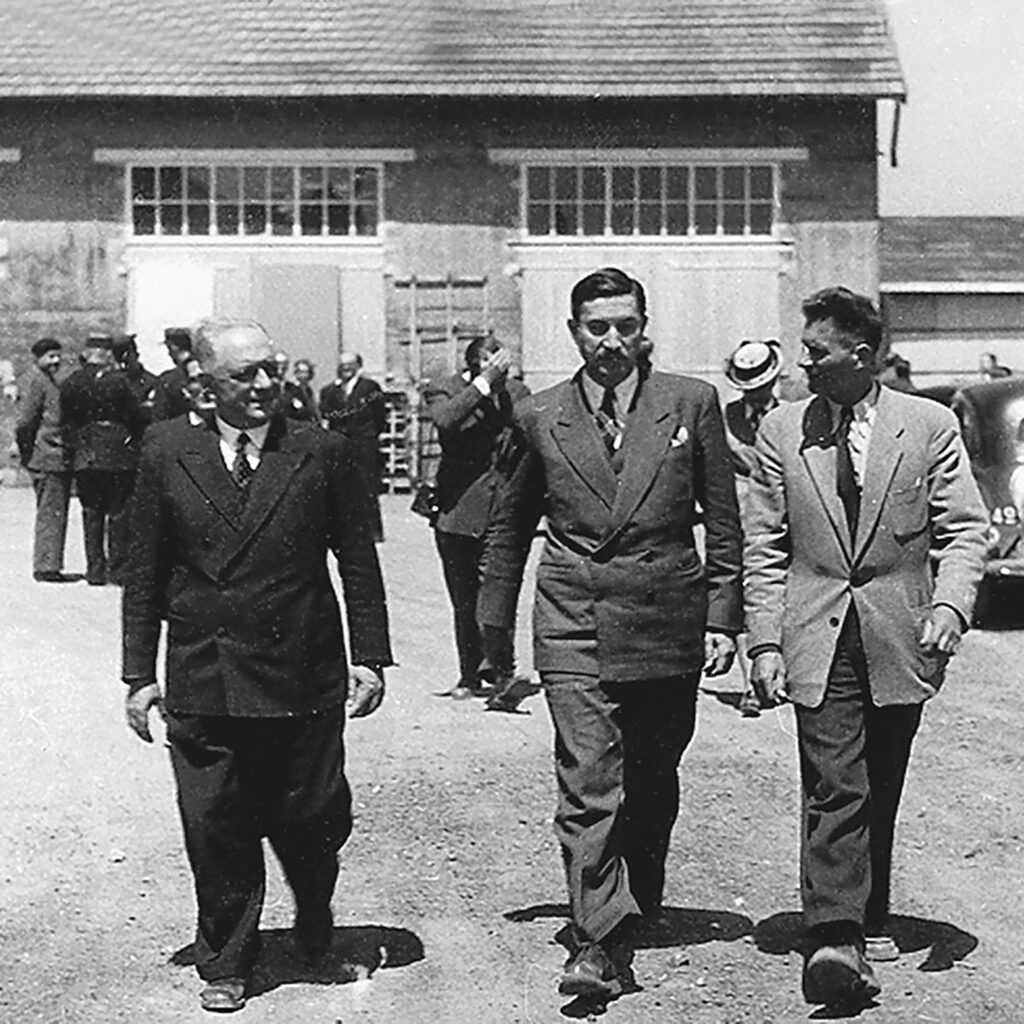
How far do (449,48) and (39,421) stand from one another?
10280mm

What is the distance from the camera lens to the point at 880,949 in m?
6.04

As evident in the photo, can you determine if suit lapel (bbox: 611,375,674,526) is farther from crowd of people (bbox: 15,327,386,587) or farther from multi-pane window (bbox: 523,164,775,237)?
multi-pane window (bbox: 523,164,775,237)

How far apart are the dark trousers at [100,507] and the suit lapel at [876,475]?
9.69 meters

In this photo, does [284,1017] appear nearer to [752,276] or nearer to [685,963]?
[685,963]

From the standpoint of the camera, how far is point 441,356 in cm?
2380

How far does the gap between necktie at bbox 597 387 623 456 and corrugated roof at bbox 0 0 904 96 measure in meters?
17.8

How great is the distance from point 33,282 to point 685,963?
19.1 metres

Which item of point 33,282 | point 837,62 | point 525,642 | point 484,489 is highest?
point 837,62

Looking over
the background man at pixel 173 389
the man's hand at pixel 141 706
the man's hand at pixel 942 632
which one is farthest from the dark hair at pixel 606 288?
the background man at pixel 173 389

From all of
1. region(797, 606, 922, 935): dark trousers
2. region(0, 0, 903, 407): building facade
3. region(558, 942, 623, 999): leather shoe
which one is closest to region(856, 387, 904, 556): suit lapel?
region(797, 606, 922, 935): dark trousers

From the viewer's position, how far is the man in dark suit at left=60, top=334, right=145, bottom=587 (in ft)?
47.6

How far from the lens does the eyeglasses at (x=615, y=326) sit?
590cm

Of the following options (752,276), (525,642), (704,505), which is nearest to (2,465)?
(752,276)

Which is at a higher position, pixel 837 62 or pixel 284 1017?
pixel 837 62
